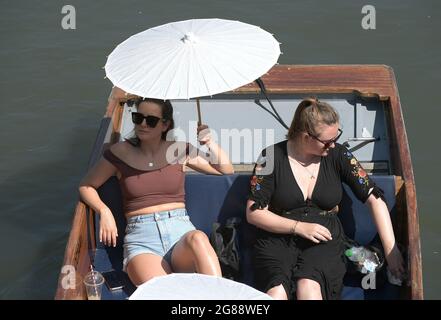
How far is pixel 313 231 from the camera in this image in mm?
3840

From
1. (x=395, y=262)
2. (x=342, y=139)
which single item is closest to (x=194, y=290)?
(x=395, y=262)

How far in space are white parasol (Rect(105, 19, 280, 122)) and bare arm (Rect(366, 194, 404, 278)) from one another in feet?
3.04

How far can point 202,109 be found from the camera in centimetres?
551

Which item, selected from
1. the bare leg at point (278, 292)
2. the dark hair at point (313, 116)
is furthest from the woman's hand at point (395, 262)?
the dark hair at point (313, 116)

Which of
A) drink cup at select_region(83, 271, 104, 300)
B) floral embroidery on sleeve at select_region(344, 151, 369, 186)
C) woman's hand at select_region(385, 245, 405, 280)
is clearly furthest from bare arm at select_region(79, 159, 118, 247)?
woman's hand at select_region(385, 245, 405, 280)

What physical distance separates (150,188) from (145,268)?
Result: 18.2 inches

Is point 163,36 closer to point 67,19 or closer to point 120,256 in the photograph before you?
point 120,256

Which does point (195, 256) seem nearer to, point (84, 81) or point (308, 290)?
point (308, 290)

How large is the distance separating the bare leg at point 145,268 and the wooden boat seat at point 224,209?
6.3 inches

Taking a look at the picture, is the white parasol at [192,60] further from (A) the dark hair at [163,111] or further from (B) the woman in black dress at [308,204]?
(B) the woman in black dress at [308,204]
